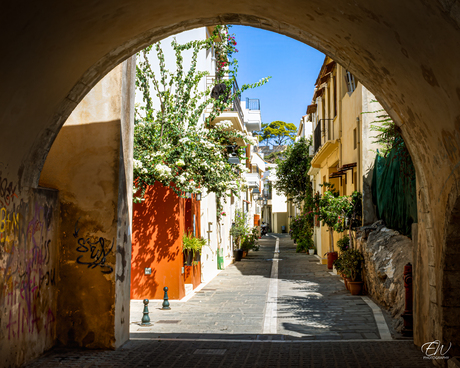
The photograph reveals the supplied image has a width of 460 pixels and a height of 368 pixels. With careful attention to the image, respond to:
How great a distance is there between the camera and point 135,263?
12.7 m

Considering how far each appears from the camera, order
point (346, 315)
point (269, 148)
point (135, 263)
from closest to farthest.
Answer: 1. point (346, 315)
2. point (135, 263)
3. point (269, 148)

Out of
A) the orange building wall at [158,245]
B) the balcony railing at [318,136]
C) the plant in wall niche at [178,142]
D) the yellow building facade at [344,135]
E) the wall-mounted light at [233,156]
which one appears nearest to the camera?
the plant in wall niche at [178,142]

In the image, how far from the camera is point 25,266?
6406 millimetres

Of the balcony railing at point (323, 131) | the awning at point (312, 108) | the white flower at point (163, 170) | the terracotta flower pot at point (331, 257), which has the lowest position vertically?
the terracotta flower pot at point (331, 257)

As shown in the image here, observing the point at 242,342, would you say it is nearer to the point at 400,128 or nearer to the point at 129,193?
the point at 129,193

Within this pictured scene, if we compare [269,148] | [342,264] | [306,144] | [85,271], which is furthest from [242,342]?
[269,148]

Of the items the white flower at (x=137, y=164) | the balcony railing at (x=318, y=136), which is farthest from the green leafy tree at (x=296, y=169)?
the white flower at (x=137, y=164)

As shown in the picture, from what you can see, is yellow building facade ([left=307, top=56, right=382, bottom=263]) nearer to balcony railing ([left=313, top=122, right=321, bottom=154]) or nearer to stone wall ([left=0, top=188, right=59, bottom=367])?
Answer: balcony railing ([left=313, top=122, right=321, bottom=154])

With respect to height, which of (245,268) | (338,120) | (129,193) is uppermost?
(338,120)

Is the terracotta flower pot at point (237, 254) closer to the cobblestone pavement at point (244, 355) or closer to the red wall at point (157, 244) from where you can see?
the red wall at point (157, 244)

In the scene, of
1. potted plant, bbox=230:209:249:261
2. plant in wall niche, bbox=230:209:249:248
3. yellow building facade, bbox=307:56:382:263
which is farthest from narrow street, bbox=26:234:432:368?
plant in wall niche, bbox=230:209:249:248

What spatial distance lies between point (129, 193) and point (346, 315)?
5.19 m

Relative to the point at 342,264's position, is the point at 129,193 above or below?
above

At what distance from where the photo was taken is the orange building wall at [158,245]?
41.7ft
